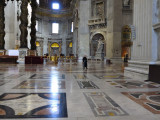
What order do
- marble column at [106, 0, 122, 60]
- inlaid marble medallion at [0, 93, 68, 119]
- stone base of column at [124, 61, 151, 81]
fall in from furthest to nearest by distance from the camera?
marble column at [106, 0, 122, 60] → stone base of column at [124, 61, 151, 81] → inlaid marble medallion at [0, 93, 68, 119]

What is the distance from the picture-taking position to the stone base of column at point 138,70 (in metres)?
5.64

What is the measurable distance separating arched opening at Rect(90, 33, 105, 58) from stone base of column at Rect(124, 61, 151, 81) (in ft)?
60.1

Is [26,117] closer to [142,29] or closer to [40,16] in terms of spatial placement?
[142,29]

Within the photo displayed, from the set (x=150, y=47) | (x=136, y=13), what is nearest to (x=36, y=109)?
(x=150, y=47)

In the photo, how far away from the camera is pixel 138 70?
6023mm

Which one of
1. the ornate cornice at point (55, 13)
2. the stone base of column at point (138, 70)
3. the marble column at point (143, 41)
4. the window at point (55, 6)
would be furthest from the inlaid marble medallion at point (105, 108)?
the window at point (55, 6)

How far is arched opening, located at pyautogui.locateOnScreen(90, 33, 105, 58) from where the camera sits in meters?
25.2

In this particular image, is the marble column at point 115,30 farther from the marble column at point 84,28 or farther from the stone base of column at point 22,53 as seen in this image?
the stone base of column at point 22,53

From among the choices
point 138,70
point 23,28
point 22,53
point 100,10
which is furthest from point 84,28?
point 138,70

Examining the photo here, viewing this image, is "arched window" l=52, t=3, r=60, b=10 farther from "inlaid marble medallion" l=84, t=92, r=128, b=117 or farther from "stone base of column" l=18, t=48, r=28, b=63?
"inlaid marble medallion" l=84, t=92, r=128, b=117

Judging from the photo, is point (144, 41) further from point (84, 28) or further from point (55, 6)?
point (55, 6)

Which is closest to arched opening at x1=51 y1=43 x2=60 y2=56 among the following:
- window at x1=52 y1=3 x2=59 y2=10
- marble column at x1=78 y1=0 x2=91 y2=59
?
window at x1=52 y1=3 x2=59 y2=10

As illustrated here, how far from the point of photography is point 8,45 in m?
21.7

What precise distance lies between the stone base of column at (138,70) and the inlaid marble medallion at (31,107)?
3785 millimetres
